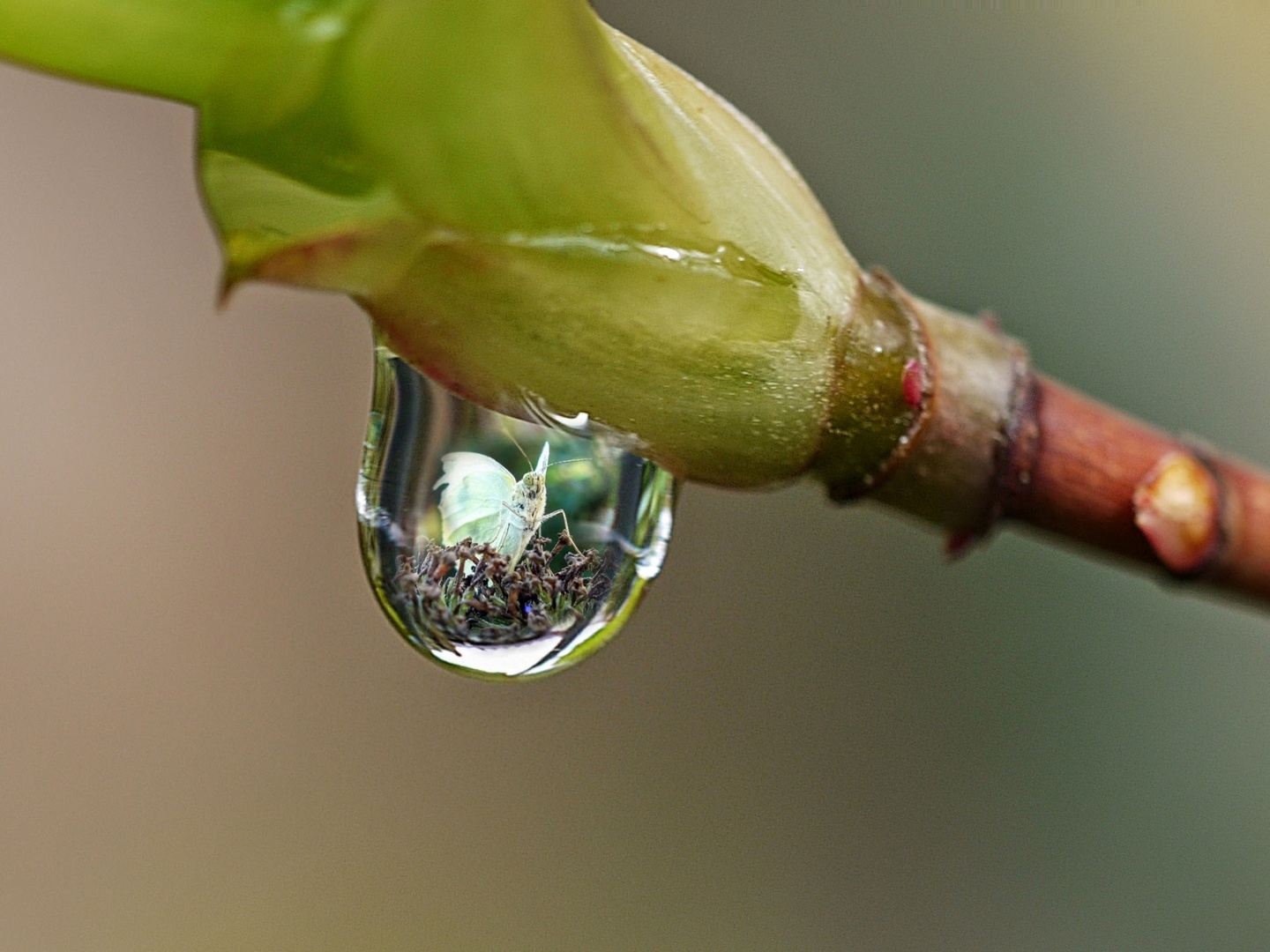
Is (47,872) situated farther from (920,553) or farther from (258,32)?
(258,32)

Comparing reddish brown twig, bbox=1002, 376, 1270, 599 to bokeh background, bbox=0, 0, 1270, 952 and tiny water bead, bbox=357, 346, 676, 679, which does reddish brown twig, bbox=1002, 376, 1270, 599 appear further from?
bokeh background, bbox=0, 0, 1270, 952

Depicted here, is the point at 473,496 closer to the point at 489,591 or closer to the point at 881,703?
the point at 489,591

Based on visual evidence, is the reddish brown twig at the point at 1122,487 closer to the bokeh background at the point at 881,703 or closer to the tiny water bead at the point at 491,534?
the tiny water bead at the point at 491,534

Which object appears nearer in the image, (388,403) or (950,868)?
(388,403)

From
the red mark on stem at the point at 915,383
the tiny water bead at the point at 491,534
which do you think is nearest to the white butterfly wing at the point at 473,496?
the tiny water bead at the point at 491,534

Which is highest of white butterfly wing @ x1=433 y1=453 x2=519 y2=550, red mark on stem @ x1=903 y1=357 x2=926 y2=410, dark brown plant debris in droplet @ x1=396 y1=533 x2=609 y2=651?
red mark on stem @ x1=903 y1=357 x2=926 y2=410

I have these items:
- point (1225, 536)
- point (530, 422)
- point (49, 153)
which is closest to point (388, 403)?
point (530, 422)

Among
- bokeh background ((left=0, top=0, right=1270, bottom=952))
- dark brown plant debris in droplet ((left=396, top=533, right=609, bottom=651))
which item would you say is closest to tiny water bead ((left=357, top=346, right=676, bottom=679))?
dark brown plant debris in droplet ((left=396, top=533, right=609, bottom=651))
